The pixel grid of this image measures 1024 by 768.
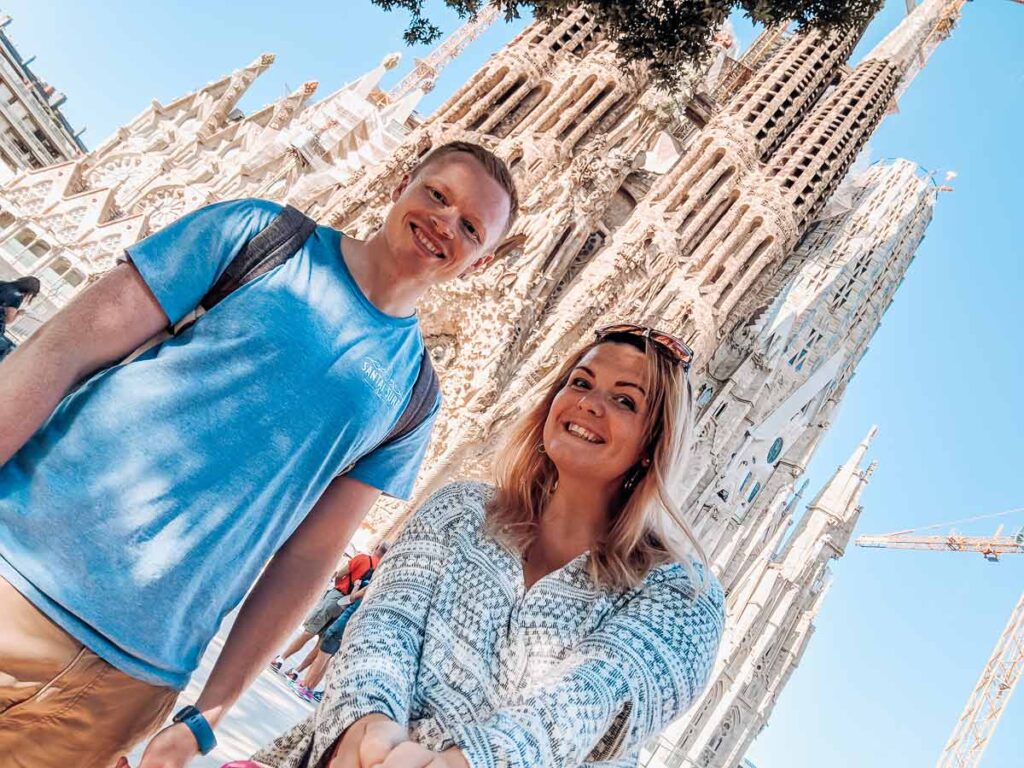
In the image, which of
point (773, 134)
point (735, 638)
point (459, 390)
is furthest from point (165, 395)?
point (735, 638)

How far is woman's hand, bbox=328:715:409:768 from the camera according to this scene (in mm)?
1169

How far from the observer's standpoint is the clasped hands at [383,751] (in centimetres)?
114

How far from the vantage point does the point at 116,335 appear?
141cm

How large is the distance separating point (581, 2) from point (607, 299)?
988 centimetres

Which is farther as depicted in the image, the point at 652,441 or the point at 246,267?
the point at 652,441

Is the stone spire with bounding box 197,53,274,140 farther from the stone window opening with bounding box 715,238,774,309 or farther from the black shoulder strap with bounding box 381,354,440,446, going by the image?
the black shoulder strap with bounding box 381,354,440,446

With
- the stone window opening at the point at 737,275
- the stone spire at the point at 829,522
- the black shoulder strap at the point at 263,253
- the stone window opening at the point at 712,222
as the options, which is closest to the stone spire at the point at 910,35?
the stone window opening at the point at 712,222

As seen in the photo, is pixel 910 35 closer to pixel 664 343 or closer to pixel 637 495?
pixel 664 343

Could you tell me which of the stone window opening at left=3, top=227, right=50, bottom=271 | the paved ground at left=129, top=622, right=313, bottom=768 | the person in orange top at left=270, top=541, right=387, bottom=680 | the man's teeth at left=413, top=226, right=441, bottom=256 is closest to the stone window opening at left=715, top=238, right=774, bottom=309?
the person in orange top at left=270, top=541, right=387, bottom=680

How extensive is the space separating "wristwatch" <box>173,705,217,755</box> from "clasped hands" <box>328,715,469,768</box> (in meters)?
0.30

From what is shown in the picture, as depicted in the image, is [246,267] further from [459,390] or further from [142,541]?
[459,390]

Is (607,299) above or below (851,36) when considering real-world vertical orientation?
below

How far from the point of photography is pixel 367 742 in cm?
119

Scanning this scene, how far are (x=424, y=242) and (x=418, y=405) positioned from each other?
381 millimetres
